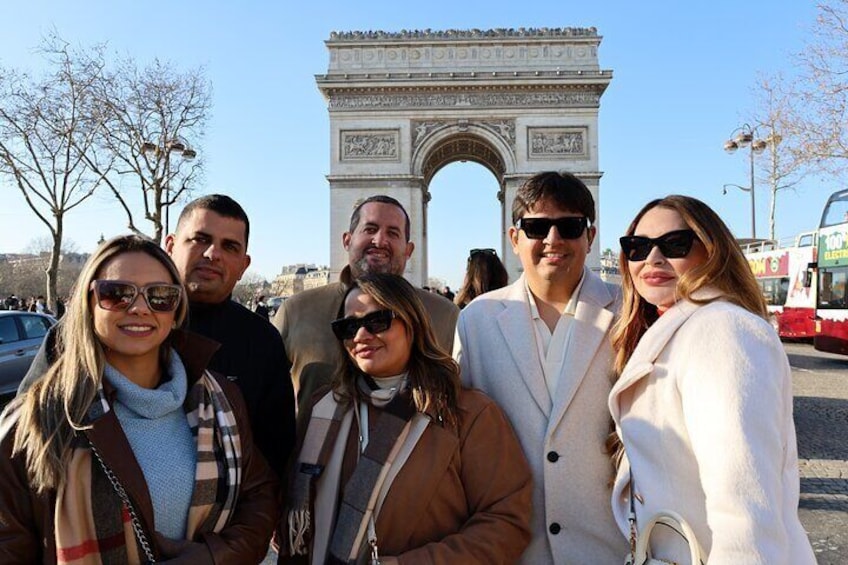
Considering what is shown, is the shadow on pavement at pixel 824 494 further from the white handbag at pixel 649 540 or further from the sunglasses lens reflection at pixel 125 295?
the sunglasses lens reflection at pixel 125 295

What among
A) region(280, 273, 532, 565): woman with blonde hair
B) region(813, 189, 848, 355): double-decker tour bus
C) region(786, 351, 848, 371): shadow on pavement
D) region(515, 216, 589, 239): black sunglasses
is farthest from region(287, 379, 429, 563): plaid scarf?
region(813, 189, 848, 355): double-decker tour bus

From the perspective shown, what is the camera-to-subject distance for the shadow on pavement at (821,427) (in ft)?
20.2

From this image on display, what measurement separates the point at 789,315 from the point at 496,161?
45.1 feet

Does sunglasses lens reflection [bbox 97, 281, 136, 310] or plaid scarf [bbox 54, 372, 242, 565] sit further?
sunglasses lens reflection [bbox 97, 281, 136, 310]

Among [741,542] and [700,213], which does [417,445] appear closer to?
[741,542]

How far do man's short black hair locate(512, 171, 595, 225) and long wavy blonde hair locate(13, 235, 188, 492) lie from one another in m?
1.31

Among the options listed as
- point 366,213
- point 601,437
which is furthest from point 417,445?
point 366,213

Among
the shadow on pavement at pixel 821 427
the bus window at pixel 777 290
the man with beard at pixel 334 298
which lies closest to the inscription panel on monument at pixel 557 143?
the bus window at pixel 777 290

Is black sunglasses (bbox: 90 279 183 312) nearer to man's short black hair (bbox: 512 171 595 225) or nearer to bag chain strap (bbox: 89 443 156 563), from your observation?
bag chain strap (bbox: 89 443 156 563)

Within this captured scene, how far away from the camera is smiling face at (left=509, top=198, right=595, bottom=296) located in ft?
7.40

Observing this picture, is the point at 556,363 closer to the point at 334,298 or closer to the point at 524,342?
the point at 524,342

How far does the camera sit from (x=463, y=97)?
2434cm

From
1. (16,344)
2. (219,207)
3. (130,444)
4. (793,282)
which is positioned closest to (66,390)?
(130,444)

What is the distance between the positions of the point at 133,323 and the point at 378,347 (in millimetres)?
734
